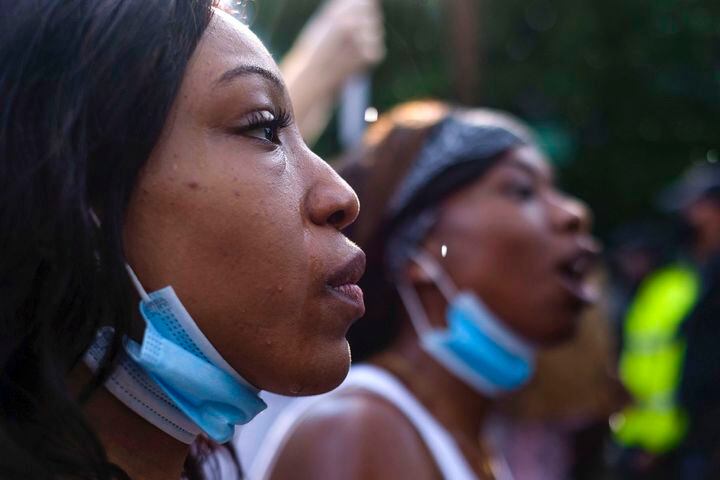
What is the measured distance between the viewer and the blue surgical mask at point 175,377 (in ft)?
5.58

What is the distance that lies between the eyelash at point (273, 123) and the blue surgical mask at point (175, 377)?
0.96ft

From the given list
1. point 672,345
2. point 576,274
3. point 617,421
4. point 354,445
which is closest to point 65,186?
point 354,445

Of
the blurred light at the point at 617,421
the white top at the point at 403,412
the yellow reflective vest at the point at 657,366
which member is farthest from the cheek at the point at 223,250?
the yellow reflective vest at the point at 657,366

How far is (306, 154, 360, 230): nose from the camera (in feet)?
5.90

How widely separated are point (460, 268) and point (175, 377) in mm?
1836

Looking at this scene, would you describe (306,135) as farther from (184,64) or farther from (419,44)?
(419,44)

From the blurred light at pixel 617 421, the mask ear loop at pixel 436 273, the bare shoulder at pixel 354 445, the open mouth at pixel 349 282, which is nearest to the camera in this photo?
the open mouth at pixel 349 282

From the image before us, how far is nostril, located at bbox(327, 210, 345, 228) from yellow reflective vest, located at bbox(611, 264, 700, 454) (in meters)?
5.05

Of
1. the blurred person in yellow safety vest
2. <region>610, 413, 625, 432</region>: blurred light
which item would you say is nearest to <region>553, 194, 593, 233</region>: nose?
the blurred person in yellow safety vest

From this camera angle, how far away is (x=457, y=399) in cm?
342

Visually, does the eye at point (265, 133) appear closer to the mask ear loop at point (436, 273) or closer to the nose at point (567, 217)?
the mask ear loop at point (436, 273)

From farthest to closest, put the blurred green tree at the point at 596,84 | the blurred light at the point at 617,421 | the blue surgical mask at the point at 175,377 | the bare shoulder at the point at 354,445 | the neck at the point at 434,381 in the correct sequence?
the blurred green tree at the point at 596,84 < the blurred light at the point at 617,421 < the neck at the point at 434,381 < the bare shoulder at the point at 354,445 < the blue surgical mask at the point at 175,377

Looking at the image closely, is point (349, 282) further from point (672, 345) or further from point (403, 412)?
point (672, 345)

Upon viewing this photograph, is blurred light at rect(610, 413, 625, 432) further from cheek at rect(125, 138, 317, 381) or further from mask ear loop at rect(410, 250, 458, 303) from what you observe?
cheek at rect(125, 138, 317, 381)
